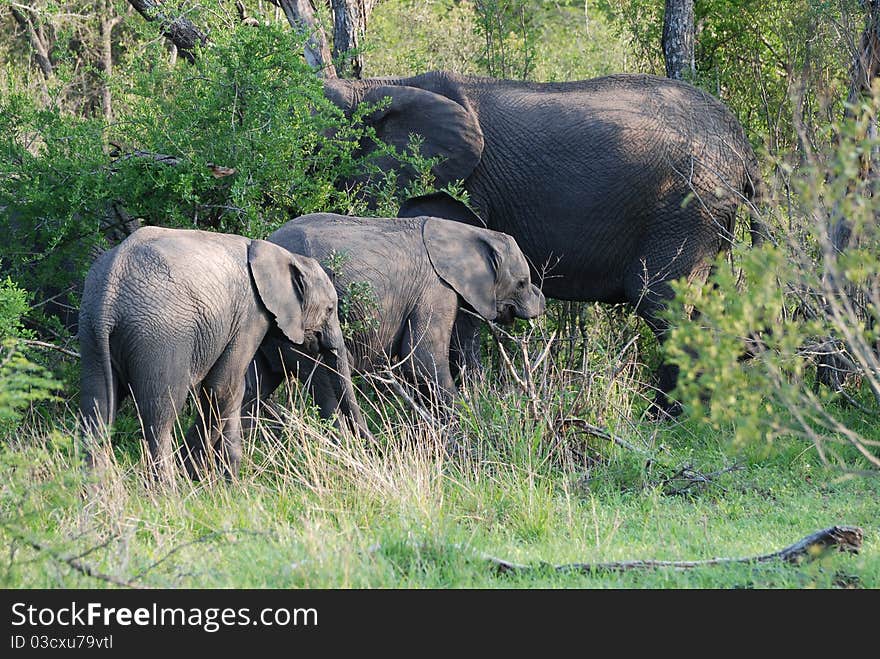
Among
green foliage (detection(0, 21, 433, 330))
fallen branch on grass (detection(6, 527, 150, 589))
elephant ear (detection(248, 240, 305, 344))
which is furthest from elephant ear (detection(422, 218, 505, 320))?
fallen branch on grass (detection(6, 527, 150, 589))

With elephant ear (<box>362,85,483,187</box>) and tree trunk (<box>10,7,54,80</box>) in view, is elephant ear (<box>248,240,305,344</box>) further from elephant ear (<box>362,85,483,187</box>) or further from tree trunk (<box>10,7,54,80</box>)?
tree trunk (<box>10,7,54,80</box>)

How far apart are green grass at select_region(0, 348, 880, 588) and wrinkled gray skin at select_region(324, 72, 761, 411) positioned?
1.80 m

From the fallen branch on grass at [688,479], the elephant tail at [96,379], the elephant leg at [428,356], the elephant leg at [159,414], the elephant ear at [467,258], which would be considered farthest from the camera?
the elephant ear at [467,258]

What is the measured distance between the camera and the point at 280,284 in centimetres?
682

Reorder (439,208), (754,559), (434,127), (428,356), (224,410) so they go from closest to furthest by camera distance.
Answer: (754,559), (224,410), (428,356), (439,208), (434,127)

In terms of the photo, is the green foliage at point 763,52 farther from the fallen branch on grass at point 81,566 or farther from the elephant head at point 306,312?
the fallen branch on grass at point 81,566

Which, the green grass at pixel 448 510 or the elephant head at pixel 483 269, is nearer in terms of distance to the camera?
the green grass at pixel 448 510

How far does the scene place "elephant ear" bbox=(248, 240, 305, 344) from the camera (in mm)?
6703

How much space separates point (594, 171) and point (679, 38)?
6.98ft

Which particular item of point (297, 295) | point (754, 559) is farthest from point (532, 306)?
→ point (754, 559)

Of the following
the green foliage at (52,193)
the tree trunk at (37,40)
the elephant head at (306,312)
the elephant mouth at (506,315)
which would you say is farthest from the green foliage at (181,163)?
the tree trunk at (37,40)

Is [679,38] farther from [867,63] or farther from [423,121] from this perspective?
[423,121]

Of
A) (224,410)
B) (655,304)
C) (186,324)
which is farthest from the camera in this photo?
(655,304)

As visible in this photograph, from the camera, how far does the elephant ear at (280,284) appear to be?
6703 mm
